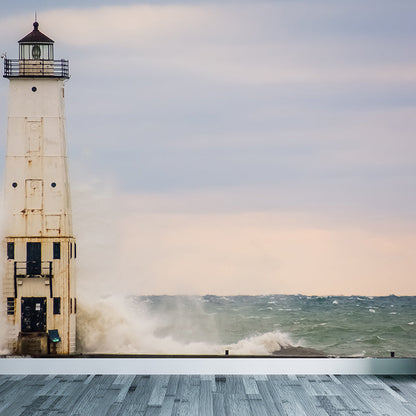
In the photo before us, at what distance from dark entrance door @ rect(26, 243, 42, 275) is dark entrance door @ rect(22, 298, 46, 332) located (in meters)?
0.20

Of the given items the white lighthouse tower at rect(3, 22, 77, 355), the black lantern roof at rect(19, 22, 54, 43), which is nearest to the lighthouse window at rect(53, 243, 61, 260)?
the white lighthouse tower at rect(3, 22, 77, 355)

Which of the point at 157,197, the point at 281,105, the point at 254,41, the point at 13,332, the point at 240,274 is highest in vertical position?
the point at 254,41

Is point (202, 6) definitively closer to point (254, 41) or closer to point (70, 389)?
point (254, 41)

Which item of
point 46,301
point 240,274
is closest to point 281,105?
point 240,274

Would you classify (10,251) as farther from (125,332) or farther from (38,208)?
(125,332)

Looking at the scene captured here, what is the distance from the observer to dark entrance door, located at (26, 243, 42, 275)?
5.23 m

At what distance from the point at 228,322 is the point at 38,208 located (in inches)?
71.5

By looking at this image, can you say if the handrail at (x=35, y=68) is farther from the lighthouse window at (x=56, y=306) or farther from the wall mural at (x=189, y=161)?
the lighthouse window at (x=56, y=306)

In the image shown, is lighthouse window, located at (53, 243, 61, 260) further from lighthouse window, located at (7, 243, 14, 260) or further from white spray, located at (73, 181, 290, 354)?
lighthouse window, located at (7, 243, 14, 260)

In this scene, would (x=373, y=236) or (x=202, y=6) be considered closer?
(x=202, y=6)

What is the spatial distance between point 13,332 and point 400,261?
2.88 meters

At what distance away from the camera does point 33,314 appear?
524 centimetres

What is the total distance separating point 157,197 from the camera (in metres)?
5.38

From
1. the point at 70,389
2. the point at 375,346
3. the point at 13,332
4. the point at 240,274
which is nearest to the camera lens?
the point at 70,389
